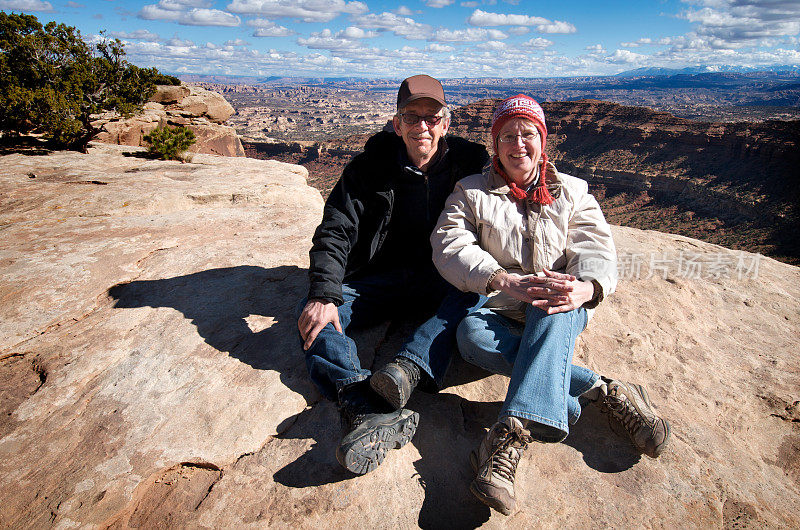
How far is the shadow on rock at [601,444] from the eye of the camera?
2293mm

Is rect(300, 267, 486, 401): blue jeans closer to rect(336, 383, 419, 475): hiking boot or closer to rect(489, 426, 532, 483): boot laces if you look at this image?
rect(336, 383, 419, 475): hiking boot

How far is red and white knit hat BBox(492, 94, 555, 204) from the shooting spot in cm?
260

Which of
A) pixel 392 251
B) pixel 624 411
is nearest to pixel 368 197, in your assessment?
pixel 392 251

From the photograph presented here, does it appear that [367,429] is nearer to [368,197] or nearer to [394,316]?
[394,316]

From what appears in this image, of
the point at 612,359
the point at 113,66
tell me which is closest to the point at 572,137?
the point at 113,66

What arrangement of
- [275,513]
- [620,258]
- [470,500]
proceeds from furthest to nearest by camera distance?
1. [620,258]
2. [470,500]
3. [275,513]

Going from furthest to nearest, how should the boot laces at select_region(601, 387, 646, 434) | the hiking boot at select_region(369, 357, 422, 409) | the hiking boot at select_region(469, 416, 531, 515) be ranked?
the boot laces at select_region(601, 387, 646, 434), the hiking boot at select_region(369, 357, 422, 409), the hiking boot at select_region(469, 416, 531, 515)

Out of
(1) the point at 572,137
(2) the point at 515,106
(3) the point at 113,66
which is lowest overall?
(1) the point at 572,137

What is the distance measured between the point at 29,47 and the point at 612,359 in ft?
42.9

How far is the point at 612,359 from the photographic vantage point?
10.2ft

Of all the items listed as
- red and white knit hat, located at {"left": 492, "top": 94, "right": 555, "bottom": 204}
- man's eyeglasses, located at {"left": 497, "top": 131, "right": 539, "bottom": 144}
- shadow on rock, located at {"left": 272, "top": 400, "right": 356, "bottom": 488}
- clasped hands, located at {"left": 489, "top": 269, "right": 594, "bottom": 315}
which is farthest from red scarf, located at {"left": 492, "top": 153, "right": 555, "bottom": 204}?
shadow on rock, located at {"left": 272, "top": 400, "right": 356, "bottom": 488}

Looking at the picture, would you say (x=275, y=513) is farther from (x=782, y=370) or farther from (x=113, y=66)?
(x=113, y=66)

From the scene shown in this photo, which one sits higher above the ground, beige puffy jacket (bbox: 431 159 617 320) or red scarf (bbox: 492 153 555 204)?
red scarf (bbox: 492 153 555 204)

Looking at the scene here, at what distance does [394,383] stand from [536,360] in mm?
743
